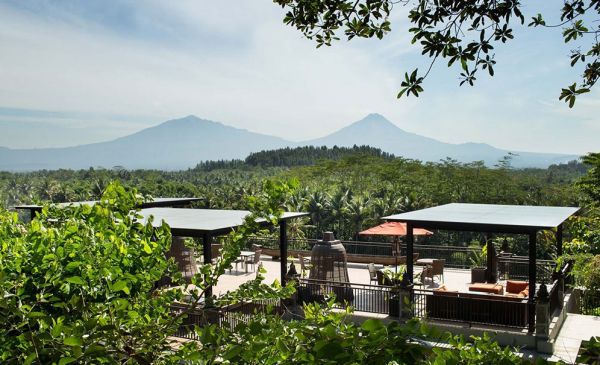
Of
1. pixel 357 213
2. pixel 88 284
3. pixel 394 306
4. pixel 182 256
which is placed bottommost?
pixel 394 306

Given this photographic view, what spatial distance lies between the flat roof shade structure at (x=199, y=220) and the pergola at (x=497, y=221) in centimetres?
299

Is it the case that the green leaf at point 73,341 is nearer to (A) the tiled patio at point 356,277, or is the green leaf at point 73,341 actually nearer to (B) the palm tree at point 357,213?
(A) the tiled patio at point 356,277

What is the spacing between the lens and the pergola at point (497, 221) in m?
12.3

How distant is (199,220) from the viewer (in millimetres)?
14516

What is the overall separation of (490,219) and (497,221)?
1.64 ft

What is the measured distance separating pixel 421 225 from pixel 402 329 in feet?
38.5

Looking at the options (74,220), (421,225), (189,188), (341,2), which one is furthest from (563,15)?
(189,188)

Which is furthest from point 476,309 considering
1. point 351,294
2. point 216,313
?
point 216,313

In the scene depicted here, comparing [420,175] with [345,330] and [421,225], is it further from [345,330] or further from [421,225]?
[345,330]

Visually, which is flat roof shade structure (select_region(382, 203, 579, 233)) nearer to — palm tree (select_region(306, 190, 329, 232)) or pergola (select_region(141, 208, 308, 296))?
pergola (select_region(141, 208, 308, 296))

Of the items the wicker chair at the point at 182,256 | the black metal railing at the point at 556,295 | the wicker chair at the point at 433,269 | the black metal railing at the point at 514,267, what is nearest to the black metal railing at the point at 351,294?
the wicker chair at the point at 433,269

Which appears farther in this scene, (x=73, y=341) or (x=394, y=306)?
(x=394, y=306)

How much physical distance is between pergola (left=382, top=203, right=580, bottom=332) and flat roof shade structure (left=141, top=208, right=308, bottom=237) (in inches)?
118

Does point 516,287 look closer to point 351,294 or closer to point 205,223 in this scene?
point 351,294
